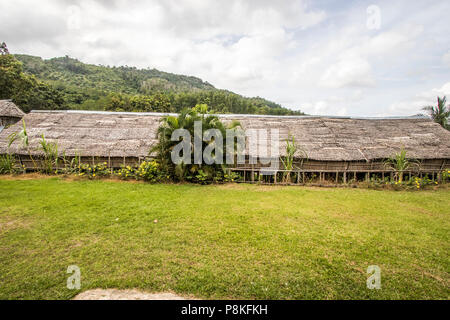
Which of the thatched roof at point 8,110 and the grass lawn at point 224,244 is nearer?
the grass lawn at point 224,244

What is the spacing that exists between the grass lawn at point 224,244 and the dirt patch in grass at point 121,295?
8 centimetres

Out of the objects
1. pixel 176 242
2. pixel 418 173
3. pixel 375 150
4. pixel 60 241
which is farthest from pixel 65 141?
pixel 418 173

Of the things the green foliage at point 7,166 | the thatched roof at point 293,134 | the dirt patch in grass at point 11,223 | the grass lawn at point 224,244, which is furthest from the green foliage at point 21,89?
the dirt patch in grass at point 11,223

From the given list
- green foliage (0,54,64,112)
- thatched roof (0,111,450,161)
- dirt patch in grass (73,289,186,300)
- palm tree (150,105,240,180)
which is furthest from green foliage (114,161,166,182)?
green foliage (0,54,64,112)

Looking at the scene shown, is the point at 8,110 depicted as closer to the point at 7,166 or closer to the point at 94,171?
the point at 7,166

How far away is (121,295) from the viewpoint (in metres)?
2.28

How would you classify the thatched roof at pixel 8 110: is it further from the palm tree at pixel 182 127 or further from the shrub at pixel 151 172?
the palm tree at pixel 182 127

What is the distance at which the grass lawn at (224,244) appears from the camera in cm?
246

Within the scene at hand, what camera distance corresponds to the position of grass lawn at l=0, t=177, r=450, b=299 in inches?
96.7

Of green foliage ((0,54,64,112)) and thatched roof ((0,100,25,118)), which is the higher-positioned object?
green foliage ((0,54,64,112))

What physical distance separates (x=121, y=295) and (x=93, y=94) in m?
48.0

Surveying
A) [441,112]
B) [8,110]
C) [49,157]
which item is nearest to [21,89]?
[8,110]

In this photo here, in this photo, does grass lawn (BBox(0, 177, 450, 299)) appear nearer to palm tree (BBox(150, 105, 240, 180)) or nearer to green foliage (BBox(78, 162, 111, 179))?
palm tree (BBox(150, 105, 240, 180))

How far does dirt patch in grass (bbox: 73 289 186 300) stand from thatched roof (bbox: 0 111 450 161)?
703 cm
